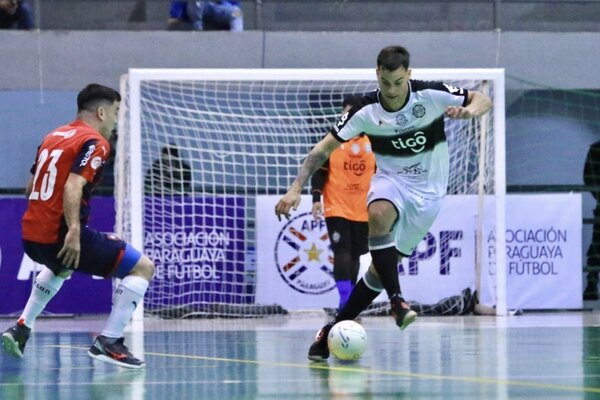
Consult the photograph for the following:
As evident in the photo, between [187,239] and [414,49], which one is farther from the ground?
[414,49]

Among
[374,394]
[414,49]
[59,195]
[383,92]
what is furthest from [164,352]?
[414,49]

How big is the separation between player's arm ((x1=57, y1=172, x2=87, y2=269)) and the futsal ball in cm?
166

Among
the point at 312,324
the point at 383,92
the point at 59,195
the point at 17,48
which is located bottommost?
the point at 312,324

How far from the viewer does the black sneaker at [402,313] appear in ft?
25.6

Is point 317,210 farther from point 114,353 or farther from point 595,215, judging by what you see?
point 595,215

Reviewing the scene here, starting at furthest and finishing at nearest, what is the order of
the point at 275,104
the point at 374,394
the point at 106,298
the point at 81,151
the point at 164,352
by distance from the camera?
the point at 275,104 < the point at 106,298 < the point at 164,352 < the point at 81,151 < the point at 374,394

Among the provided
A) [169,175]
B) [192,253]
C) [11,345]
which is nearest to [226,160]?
[169,175]

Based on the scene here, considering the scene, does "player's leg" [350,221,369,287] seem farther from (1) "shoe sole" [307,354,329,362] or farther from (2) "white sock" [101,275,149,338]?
(2) "white sock" [101,275,149,338]

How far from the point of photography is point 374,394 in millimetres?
6020

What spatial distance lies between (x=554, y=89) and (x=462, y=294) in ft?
11.0

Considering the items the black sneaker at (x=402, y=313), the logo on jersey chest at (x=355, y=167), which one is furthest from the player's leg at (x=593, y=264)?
the black sneaker at (x=402, y=313)

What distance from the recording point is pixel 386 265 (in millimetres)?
8273

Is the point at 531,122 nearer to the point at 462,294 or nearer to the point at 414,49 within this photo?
the point at 414,49

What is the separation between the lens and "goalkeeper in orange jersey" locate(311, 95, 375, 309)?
12094 mm
